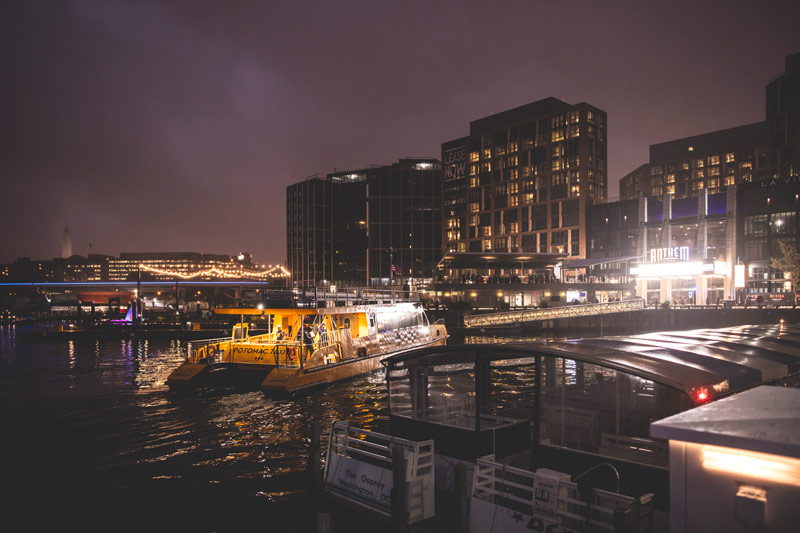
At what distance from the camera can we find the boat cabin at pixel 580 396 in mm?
7867

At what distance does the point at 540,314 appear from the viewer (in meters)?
50.1

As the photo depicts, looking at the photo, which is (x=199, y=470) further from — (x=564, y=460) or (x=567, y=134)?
(x=567, y=134)

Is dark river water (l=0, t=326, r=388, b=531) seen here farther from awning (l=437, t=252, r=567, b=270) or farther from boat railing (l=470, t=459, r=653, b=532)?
awning (l=437, t=252, r=567, b=270)

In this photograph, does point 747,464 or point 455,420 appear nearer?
point 747,464

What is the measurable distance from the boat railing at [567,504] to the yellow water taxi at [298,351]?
1346cm

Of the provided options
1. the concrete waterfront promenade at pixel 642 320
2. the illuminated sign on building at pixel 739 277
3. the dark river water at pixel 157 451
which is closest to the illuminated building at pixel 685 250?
the illuminated sign on building at pixel 739 277

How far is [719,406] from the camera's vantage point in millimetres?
5324

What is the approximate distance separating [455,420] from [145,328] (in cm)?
5106

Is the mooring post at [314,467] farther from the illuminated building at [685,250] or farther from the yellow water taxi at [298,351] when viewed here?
the illuminated building at [685,250]

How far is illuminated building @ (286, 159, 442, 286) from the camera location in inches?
4476

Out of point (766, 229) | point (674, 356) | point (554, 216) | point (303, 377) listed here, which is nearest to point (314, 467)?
point (674, 356)

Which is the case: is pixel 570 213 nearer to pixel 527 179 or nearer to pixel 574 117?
pixel 527 179

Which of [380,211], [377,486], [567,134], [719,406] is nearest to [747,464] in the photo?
[719,406]

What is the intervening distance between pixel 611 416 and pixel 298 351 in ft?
51.2
